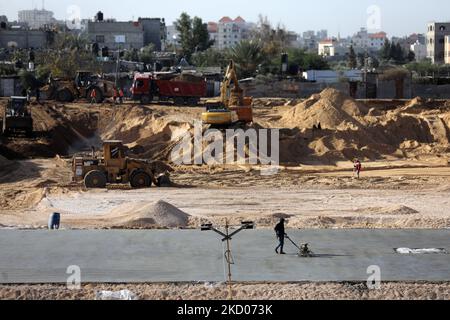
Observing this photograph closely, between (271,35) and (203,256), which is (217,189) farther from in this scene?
(271,35)

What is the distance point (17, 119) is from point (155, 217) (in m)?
18.7

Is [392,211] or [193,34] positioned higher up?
[193,34]

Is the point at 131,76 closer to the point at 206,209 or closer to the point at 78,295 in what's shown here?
the point at 206,209

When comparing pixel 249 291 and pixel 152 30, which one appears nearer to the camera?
pixel 249 291

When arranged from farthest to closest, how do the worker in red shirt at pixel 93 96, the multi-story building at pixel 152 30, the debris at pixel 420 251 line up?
the multi-story building at pixel 152 30, the worker in red shirt at pixel 93 96, the debris at pixel 420 251

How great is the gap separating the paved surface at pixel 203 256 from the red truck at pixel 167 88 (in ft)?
100

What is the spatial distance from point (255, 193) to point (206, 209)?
3715 mm

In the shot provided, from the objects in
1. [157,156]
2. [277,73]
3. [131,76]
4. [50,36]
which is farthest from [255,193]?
[50,36]

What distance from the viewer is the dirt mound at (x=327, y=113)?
44572 mm

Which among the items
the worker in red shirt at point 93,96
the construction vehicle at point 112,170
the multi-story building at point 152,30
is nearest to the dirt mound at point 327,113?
the worker in red shirt at point 93,96

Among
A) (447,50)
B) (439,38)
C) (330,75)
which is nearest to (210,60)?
(330,75)

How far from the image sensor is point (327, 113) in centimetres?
4547

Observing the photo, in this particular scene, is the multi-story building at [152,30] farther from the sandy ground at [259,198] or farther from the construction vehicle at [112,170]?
the construction vehicle at [112,170]
